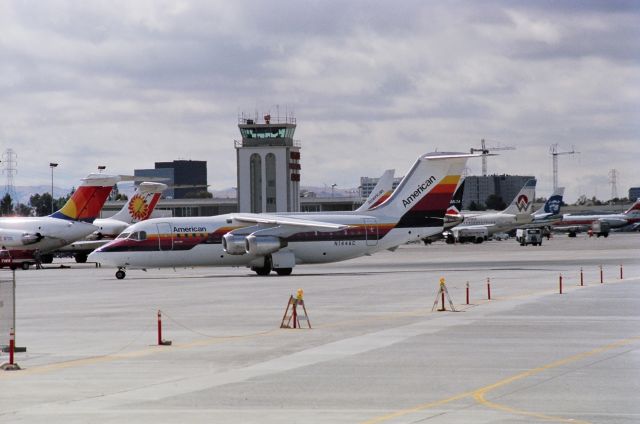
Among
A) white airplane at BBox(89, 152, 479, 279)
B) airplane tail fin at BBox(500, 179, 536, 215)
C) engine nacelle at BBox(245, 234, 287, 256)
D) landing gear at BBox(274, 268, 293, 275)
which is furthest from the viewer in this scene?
airplane tail fin at BBox(500, 179, 536, 215)

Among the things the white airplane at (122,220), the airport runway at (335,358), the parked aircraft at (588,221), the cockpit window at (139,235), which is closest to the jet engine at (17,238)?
the white airplane at (122,220)

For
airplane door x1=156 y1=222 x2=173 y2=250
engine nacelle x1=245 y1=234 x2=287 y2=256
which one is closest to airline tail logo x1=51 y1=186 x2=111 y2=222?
airplane door x1=156 y1=222 x2=173 y2=250

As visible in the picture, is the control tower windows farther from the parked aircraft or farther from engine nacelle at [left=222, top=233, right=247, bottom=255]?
engine nacelle at [left=222, top=233, right=247, bottom=255]

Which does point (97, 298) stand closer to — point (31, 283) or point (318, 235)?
point (31, 283)

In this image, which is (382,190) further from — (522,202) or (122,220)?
(522,202)

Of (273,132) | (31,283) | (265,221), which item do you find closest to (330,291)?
(265,221)

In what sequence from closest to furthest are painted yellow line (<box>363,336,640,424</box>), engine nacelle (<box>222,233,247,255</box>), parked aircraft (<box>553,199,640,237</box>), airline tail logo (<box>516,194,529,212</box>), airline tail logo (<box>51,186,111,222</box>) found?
painted yellow line (<box>363,336,640,424</box>), engine nacelle (<box>222,233,247,255</box>), airline tail logo (<box>51,186,111,222</box>), airline tail logo (<box>516,194,529,212</box>), parked aircraft (<box>553,199,640,237</box>)

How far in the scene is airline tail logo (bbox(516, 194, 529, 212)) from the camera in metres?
144

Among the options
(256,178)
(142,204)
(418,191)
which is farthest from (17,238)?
(256,178)

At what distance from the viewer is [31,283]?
198 feet

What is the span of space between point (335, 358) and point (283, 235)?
39403 millimetres

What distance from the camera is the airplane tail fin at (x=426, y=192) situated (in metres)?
64.9

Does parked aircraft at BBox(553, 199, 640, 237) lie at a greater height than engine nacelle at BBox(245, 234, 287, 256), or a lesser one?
greater

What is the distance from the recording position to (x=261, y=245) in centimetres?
6219
